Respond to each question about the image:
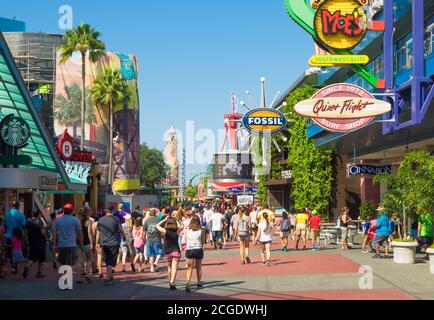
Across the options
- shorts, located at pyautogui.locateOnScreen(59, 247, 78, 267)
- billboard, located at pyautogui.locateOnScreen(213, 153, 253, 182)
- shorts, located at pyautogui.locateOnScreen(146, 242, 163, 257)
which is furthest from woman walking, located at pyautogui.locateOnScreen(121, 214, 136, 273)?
billboard, located at pyautogui.locateOnScreen(213, 153, 253, 182)

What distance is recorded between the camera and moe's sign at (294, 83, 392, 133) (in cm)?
1988

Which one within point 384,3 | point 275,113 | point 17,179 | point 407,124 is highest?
point 384,3

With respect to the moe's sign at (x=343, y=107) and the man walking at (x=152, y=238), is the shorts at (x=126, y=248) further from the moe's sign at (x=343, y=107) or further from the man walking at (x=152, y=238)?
the moe's sign at (x=343, y=107)

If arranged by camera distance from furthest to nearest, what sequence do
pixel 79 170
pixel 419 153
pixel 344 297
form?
1. pixel 79 170
2. pixel 419 153
3. pixel 344 297

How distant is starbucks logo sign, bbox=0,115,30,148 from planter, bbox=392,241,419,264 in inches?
543

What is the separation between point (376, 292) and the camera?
1241 centimetres

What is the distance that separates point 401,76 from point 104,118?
73.2 meters

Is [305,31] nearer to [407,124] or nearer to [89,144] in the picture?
[407,124]

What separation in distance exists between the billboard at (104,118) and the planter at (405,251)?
7052cm

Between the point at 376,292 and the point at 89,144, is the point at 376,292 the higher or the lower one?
the lower one

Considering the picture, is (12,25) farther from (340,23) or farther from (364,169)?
(340,23)
